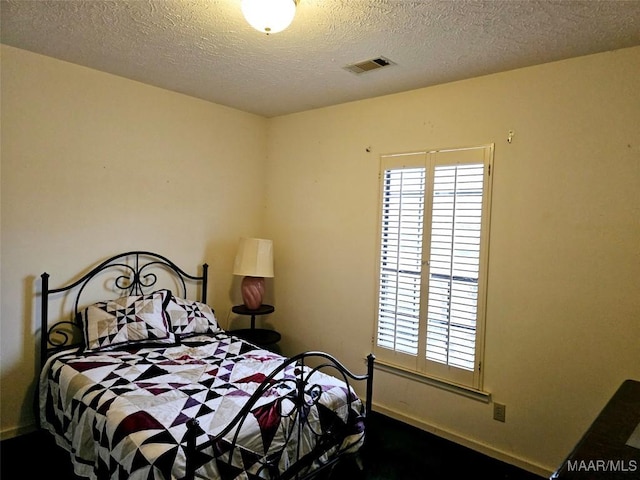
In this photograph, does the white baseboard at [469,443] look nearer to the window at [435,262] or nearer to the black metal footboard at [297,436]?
the window at [435,262]

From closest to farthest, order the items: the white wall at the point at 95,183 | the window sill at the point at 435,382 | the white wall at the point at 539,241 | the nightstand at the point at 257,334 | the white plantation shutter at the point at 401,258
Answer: the white wall at the point at 539,241
the white wall at the point at 95,183
the window sill at the point at 435,382
the white plantation shutter at the point at 401,258
the nightstand at the point at 257,334

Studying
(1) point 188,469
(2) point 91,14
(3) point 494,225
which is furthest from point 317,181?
(1) point 188,469

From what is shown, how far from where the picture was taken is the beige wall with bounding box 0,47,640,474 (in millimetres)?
2309

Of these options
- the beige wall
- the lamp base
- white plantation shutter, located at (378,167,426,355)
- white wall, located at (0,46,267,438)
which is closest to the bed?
white wall, located at (0,46,267,438)

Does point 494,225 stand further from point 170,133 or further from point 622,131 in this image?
point 170,133

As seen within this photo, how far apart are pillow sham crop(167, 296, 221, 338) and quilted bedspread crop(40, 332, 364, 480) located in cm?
28

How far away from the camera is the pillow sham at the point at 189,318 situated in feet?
9.97

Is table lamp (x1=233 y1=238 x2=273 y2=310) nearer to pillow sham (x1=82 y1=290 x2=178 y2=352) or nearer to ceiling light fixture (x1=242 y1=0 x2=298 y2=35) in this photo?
pillow sham (x1=82 y1=290 x2=178 y2=352)

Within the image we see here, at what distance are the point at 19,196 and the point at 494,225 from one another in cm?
309

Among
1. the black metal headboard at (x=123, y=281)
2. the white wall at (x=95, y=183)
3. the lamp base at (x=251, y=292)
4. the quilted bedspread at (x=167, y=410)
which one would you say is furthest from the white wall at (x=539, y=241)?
the black metal headboard at (x=123, y=281)

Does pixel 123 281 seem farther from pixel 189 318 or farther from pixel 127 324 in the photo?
pixel 189 318

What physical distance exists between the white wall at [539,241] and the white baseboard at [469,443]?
0.04 ft

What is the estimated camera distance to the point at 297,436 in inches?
77.0

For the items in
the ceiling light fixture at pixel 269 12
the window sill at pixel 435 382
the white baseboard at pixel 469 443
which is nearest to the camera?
the ceiling light fixture at pixel 269 12
